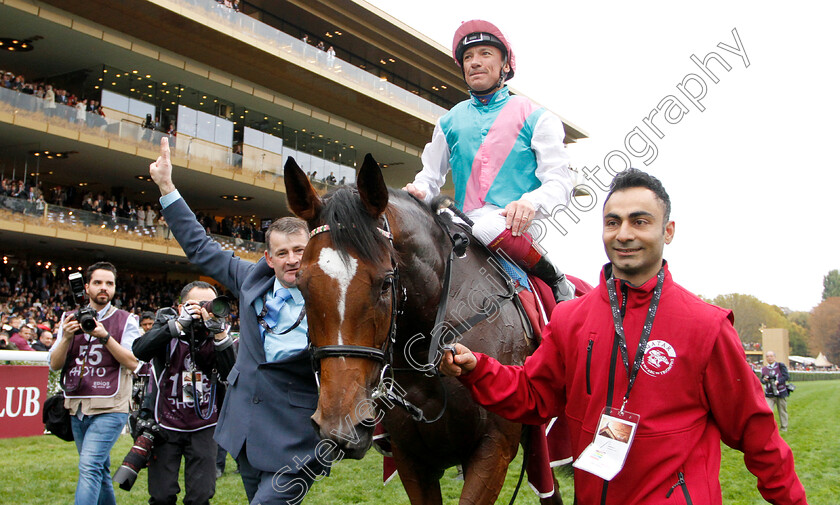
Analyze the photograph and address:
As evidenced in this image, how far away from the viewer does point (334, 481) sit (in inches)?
281

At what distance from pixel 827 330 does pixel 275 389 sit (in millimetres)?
97061

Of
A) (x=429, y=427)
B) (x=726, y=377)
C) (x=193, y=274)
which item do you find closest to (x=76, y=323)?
(x=429, y=427)

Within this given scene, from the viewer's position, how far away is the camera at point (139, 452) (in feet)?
13.3

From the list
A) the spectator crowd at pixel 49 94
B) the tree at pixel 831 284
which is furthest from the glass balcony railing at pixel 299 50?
the tree at pixel 831 284

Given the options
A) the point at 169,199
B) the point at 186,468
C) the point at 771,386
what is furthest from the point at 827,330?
the point at 169,199

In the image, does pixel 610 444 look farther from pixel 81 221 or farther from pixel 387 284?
pixel 81 221

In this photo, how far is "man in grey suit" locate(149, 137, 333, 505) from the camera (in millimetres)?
2953

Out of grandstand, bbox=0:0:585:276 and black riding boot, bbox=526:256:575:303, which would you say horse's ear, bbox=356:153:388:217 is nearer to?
black riding boot, bbox=526:256:575:303

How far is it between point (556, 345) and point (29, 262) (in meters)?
20.3

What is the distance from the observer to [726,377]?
196 cm

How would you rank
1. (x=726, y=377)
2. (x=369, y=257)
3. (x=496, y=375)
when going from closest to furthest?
(x=726, y=377) < (x=369, y=257) < (x=496, y=375)

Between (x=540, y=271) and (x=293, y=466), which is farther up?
(x=540, y=271)

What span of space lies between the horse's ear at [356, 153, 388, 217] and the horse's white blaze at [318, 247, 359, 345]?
254 millimetres

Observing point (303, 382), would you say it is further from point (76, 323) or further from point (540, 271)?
point (76, 323)
